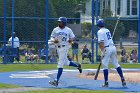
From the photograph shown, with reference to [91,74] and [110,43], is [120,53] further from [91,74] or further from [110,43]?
[110,43]

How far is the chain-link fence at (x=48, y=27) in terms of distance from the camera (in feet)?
91.7

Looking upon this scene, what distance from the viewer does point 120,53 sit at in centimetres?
2919

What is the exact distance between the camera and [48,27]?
29312mm

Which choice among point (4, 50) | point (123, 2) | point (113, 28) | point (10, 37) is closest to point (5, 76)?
point (4, 50)

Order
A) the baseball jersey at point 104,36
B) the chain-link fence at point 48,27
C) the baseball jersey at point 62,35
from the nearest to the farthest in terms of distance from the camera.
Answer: the baseball jersey at point 104,36
the baseball jersey at point 62,35
the chain-link fence at point 48,27

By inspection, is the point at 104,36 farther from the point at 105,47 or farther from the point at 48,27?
the point at 48,27

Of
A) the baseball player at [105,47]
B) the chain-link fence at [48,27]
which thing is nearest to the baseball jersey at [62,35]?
the baseball player at [105,47]

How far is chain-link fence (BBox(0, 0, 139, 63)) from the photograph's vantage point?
2794 centimetres

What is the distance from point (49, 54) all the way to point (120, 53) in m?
4.33

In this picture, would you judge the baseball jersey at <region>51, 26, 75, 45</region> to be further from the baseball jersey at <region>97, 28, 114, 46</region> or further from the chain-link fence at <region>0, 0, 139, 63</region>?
the chain-link fence at <region>0, 0, 139, 63</region>

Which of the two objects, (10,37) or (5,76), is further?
(10,37)

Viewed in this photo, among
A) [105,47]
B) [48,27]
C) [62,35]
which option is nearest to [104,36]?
[105,47]

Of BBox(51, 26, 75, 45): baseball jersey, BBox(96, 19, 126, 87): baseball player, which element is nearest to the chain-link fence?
BBox(51, 26, 75, 45): baseball jersey

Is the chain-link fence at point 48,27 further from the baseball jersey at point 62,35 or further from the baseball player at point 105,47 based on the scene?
the baseball player at point 105,47
